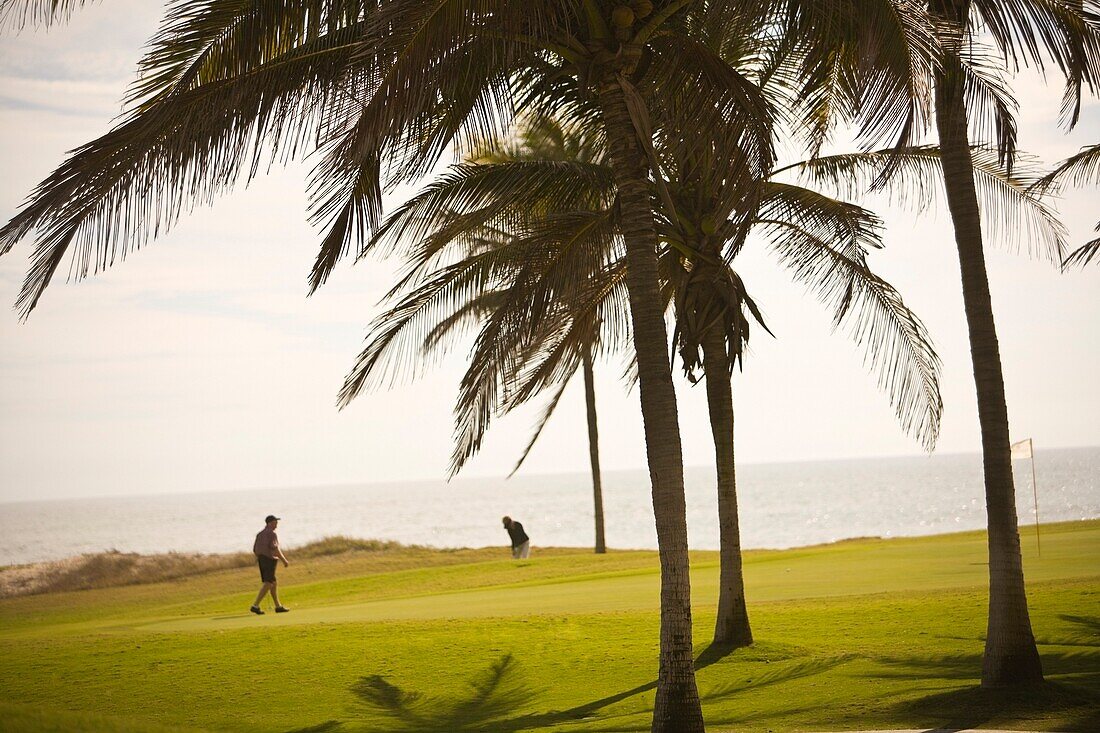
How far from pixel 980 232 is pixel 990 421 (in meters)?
1.79

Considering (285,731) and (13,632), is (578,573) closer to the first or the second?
(13,632)

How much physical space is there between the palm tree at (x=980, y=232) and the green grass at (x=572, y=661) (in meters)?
0.49

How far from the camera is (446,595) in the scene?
20.0 metres

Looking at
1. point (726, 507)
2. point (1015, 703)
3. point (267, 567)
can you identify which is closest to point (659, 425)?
point (1015, 703)

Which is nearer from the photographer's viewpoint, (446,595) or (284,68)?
(284,68)

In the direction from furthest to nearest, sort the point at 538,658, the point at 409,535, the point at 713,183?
the point at 409,535 → the point at 538,658 → the point at 713,183

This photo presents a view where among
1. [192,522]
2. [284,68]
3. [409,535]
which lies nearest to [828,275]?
[284,68]

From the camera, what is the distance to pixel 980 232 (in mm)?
9891

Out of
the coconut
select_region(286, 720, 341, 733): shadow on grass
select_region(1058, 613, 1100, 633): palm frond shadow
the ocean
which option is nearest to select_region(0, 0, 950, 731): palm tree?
the coconut

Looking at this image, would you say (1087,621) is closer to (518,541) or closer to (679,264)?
(679,264)

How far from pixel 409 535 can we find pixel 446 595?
70541 millimetres

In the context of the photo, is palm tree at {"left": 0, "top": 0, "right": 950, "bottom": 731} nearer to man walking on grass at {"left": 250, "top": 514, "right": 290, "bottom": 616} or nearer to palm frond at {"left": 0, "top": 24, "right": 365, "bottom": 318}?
palm frond at {"left": 0, "top": 24, "right": 365, "bottom": 318}

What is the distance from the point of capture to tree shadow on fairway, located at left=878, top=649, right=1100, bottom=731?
328 inches

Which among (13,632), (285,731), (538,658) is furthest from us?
(13,632)
